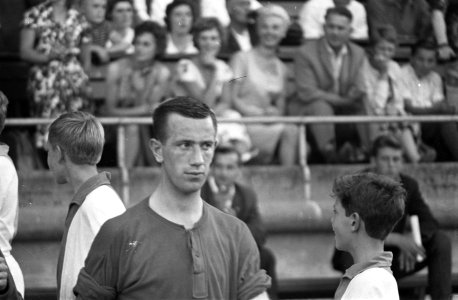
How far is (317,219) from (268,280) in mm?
4612

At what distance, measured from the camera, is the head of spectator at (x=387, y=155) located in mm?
8297

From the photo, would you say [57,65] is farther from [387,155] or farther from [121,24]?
[387,155]

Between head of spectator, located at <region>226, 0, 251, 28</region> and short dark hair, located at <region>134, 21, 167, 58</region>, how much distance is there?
65cm

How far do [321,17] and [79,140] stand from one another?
16.6ft

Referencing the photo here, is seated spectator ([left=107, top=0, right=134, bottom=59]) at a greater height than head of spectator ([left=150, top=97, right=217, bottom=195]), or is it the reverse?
seated spectator ([left=107, top=0, right=134, bottom=59])

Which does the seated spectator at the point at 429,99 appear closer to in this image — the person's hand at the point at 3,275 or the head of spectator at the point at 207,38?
the head of spectator at the point at 207,38

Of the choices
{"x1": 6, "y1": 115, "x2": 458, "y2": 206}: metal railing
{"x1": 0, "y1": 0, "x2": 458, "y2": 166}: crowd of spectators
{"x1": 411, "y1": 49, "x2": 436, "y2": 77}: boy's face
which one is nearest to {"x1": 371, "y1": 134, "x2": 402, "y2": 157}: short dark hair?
{"x1": 6, "y1": 115, "x2": 458, "y2": 206}: metal railing

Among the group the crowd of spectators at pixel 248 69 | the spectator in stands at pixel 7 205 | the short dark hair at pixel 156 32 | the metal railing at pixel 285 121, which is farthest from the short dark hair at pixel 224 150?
the spectator in stands at pixel 7 205

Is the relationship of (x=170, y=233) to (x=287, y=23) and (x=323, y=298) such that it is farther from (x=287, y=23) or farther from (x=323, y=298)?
(x=287, y=23)

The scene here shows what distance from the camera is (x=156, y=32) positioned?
9.00 metres

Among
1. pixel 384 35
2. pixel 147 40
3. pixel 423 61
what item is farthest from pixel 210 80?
pixel 423 61

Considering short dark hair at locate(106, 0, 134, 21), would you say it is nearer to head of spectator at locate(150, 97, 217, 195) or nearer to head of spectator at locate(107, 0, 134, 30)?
head of spectator at locate(107, 0, 134, 30)

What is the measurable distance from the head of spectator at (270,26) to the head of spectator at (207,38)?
338 mm

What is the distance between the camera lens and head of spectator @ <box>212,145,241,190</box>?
7.89 m
